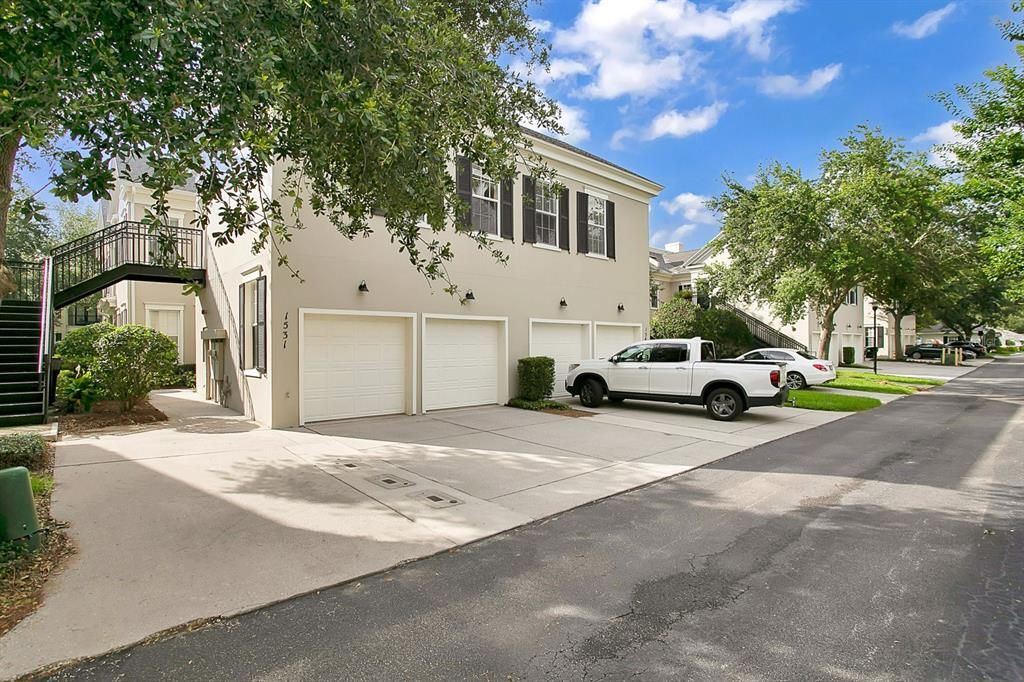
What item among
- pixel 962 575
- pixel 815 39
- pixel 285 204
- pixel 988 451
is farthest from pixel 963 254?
pixel 285 204

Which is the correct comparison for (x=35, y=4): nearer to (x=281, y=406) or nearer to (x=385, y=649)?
(x=385, y=649)

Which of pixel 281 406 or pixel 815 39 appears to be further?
pixel 815 39

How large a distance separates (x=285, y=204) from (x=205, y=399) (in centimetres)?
755

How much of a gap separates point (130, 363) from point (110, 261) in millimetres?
4773

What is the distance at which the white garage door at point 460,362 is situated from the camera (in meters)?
12.1

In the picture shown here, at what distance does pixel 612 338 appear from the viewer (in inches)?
650

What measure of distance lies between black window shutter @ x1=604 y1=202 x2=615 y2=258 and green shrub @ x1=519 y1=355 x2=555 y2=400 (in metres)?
4.70

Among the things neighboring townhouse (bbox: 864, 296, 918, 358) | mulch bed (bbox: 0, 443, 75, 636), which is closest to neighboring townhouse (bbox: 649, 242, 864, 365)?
neighboring townhouse (bbox: 864, 296, 918, 358)

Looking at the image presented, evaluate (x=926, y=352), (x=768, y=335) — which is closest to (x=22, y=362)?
(x=768, y=335)

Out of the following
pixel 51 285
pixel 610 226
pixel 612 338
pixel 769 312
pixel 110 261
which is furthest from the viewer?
pixel 769 312

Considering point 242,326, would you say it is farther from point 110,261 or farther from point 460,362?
point 110,261

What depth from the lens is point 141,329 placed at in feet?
36.3

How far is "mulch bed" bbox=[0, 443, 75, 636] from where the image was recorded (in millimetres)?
3383

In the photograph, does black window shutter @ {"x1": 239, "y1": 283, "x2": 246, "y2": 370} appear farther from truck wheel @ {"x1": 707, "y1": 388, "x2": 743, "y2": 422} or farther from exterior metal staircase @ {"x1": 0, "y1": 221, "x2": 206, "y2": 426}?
truck wheel @ {"x1": 707, "y1": 388, "x2": 743, "y2": 422}
